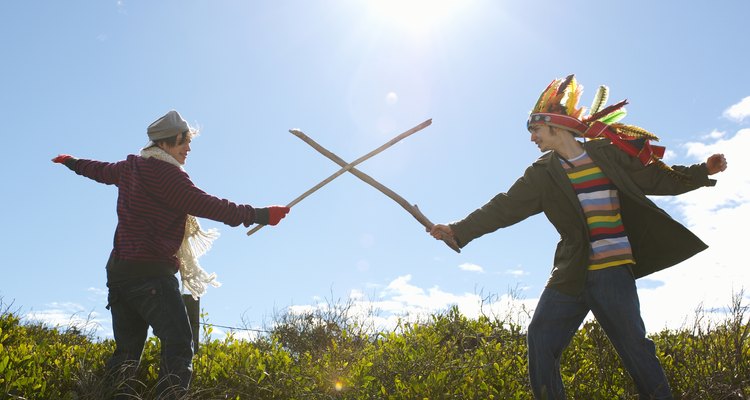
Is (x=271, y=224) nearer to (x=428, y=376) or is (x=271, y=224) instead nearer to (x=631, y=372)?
(x=428, y=376)

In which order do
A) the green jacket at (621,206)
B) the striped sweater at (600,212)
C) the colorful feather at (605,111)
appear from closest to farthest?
the striped sweater at (600,212) → the green jacket at (621,206) → the colorful feather at (605,111)

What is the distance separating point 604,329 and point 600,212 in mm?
677

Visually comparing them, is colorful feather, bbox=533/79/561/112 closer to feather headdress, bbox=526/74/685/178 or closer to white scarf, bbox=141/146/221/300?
feather headdress, bbox=526/74/685/178

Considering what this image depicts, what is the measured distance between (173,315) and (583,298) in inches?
95.9

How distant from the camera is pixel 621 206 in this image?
3.84 metres

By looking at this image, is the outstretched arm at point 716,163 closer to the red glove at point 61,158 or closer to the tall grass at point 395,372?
the tall grass at point 395,372

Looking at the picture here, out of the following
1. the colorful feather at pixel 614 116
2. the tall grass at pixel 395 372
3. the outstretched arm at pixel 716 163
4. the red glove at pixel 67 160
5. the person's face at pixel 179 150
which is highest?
the colorful feather at pixel 614 116

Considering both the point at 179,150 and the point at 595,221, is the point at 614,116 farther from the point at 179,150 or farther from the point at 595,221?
the point at 179,150

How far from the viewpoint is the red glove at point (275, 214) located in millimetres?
4250

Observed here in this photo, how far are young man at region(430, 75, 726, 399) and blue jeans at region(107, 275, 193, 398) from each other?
1798 millimetres

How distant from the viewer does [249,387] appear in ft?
15.7

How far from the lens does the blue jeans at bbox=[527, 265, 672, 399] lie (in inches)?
137

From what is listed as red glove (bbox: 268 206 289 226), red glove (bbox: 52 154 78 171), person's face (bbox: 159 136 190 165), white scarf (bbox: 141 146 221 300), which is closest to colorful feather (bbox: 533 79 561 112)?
red glove (bbox: 268 206 289 226)

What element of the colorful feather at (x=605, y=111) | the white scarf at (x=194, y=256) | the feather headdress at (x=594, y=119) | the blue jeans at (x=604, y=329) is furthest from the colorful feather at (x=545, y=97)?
the white scarf at (x=194, y=256)
